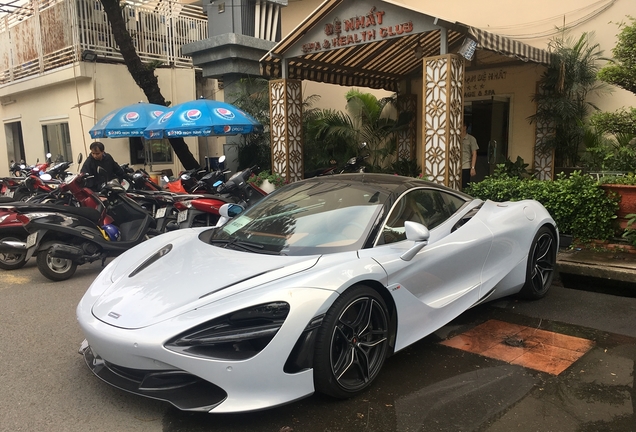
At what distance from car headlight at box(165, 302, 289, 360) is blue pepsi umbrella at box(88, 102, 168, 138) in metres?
8.93

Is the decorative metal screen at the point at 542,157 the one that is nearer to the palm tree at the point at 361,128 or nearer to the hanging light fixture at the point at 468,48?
the palm tree at the point at 361,128

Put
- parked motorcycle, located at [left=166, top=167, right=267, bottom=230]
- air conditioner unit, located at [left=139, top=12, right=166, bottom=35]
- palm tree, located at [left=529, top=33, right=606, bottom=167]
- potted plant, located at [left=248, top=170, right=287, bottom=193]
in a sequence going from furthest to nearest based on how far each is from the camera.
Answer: air conditioner unit, located at [left=139, top=12, right=166, bottom=35]
potted plant, located at [left=248, top=170, right=287, bottom=193]
palm tree, located at [left=529, top=33, right=606, bottom=167]
parked motorcycle, located at [left=166, top=167, right=267, bottom=230]

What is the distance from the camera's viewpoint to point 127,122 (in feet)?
35.9

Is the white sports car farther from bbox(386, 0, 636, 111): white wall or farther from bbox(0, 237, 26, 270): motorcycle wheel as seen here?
bbox(386, 0, 636, 111): white wall

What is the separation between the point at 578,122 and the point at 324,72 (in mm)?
4909

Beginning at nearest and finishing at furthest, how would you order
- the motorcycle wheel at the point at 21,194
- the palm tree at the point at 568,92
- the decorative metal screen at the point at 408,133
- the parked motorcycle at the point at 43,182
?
the palm tree at the point at 568,92
the parked motorcycle at the point at 43,182
the motorcycle wheel at the point at 21,194
the decorative metal screen at the point at 408,133

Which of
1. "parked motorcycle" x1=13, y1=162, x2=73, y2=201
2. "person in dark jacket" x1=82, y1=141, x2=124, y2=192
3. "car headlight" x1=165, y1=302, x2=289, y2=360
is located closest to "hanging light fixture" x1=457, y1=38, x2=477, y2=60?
"person in dark jacket" x1=82, y1=141, x2=124, y2=192

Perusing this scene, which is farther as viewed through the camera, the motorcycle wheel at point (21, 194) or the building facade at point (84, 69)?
the building facade at point (84, 69)

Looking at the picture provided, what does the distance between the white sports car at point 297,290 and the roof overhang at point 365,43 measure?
3997mm

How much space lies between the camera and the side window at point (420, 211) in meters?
3.60

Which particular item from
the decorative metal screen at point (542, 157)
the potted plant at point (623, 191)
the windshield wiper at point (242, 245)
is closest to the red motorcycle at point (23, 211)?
the windshield wiper at point (242, 245)

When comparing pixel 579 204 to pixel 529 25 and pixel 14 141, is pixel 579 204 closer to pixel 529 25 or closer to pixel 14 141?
pixel 529 25

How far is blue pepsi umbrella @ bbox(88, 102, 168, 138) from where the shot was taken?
425 inches

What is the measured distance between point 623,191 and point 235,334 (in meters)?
5.50
